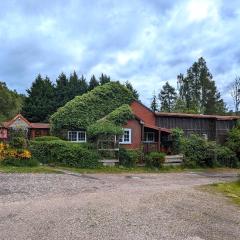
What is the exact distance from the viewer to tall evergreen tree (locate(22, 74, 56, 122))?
55.6 m

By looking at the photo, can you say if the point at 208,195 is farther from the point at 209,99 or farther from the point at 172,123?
the point at 209,99

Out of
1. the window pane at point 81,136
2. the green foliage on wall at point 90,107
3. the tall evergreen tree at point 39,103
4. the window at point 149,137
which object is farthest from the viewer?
the tall evergreen tree at point 39,103

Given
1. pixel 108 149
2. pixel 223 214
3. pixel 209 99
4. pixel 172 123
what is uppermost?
pixel 209 99

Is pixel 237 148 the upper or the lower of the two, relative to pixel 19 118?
lower

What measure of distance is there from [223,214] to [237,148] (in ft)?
78.8

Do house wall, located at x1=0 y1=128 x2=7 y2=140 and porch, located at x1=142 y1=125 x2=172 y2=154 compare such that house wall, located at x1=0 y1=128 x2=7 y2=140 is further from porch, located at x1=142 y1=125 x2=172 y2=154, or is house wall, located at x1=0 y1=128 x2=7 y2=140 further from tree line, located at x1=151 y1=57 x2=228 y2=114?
tree line, located at x1=151 y1=57 x2=228 y2=114

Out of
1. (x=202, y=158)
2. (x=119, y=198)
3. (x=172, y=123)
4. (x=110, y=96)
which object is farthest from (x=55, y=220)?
(x=172, y=123)

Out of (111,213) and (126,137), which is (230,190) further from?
(126,137)

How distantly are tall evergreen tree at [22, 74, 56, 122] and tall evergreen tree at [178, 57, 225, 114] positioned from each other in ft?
93.4

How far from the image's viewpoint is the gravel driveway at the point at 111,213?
912 cm

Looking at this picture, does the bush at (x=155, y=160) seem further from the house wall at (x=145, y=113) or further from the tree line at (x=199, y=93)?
the tree line at (x=199, y=93)

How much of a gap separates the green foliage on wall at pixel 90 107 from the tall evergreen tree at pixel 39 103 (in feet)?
69.2

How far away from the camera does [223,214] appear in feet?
38.7

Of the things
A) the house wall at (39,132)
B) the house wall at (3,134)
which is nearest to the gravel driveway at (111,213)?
the house wall at (3,134)
